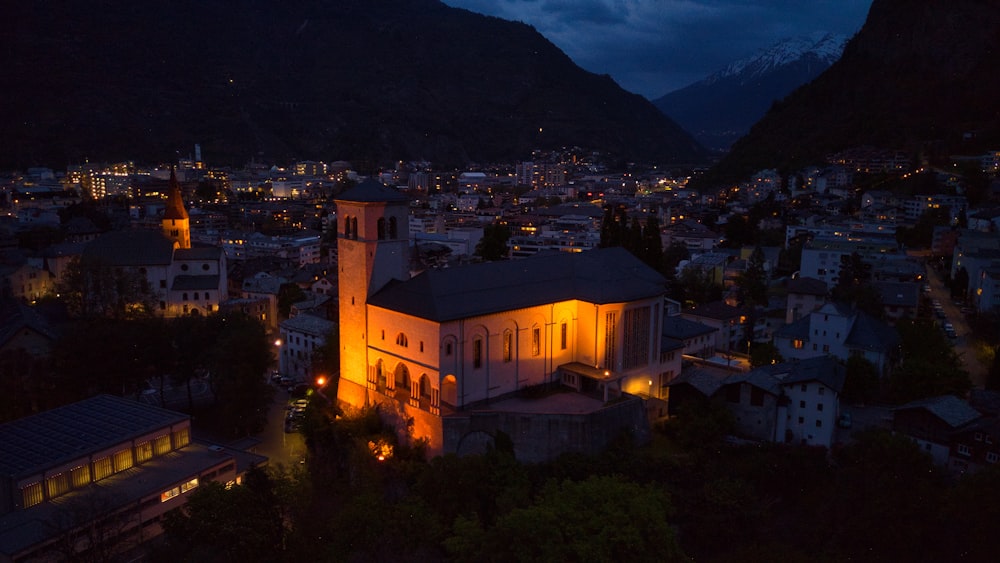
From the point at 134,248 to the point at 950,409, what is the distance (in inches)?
2104

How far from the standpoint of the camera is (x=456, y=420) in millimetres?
28438

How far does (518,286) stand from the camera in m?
31.5

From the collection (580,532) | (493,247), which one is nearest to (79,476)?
(580,532)

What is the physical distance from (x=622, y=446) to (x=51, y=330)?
35.2 m

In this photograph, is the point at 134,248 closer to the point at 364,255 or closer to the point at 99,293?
the point at 99,293

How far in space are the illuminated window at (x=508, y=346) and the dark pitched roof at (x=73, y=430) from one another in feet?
47.9

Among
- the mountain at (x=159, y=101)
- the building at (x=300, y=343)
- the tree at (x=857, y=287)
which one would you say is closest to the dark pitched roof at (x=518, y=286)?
the building at (x=300, y=343)

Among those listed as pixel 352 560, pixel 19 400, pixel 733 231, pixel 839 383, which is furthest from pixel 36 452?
pixel 733 231

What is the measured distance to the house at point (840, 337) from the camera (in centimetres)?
3756

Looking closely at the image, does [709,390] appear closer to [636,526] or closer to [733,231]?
[636,526]

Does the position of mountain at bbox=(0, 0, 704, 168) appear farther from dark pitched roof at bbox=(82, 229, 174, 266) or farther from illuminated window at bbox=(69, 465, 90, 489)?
illuminated window at bbox=(69, 465, 90, 489)

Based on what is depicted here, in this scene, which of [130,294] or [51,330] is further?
[130,294]

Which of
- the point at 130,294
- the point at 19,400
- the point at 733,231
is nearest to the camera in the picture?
the point at 19,400

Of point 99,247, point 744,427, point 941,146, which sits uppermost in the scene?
point 941,146
